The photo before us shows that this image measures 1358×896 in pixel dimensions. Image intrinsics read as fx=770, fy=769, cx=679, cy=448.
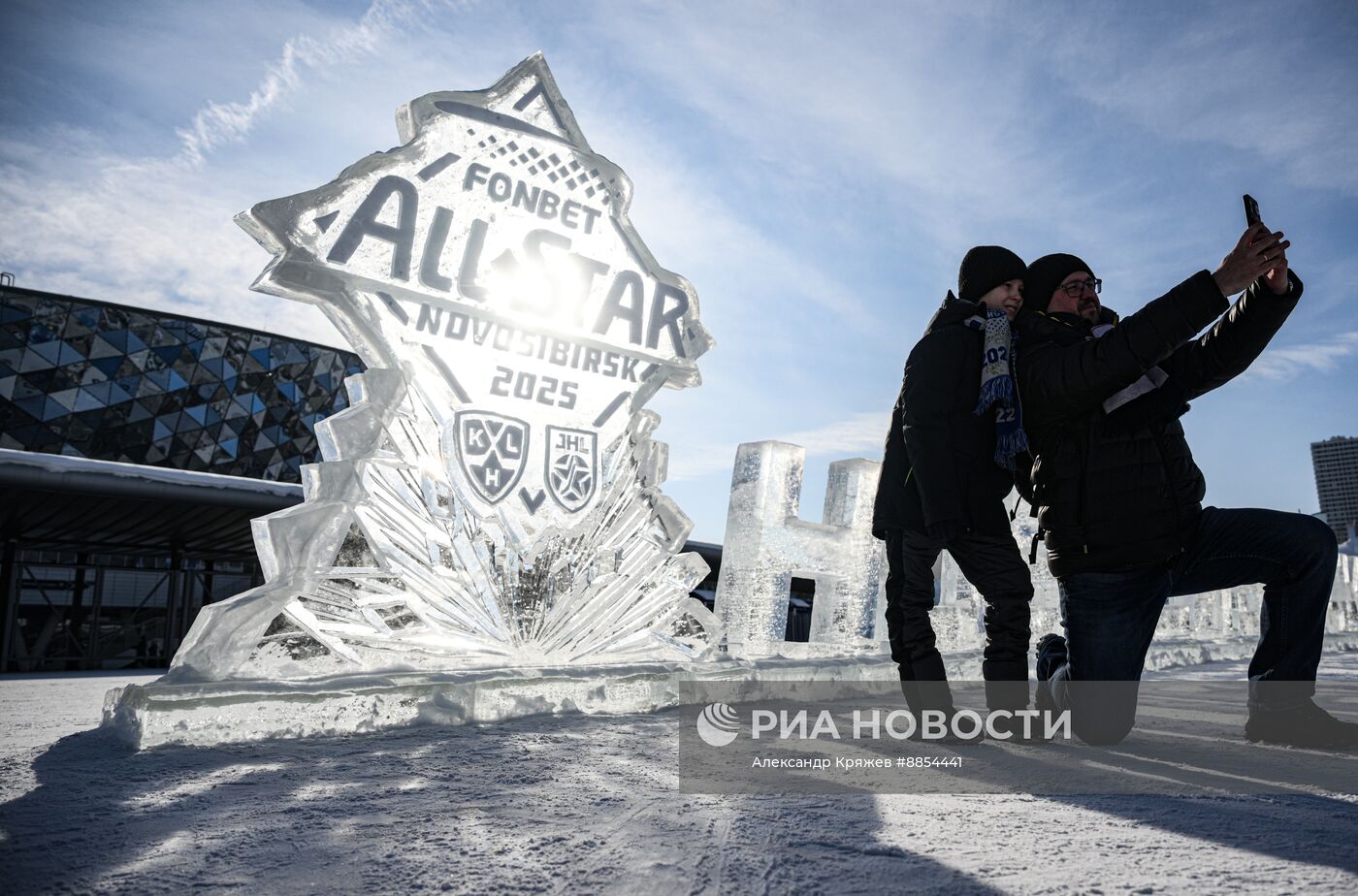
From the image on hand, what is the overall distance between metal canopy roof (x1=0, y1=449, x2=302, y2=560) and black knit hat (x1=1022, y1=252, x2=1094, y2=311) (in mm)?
7707

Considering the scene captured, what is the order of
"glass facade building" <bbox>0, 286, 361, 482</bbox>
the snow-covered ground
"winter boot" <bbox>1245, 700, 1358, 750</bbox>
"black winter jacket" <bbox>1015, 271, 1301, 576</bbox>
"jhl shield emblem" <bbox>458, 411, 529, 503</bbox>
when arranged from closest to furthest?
the snow-covered ground
"winter boot" <bbox>1245, 700, 1358, 750</bbox>
"black winter jacket" <bbox>1015, 271, 1301, 576</bbox>
"jhl shield emblem" <bbox>458, 411, 529, 503</bbox>
"glass facade building" <bbox>0, 286, 361, 482</bbox>

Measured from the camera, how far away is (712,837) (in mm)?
1321

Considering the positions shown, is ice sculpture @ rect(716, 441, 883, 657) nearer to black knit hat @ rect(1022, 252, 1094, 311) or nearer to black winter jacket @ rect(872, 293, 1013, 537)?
black winter jacket @ rect(872, 293, 1013, 537)

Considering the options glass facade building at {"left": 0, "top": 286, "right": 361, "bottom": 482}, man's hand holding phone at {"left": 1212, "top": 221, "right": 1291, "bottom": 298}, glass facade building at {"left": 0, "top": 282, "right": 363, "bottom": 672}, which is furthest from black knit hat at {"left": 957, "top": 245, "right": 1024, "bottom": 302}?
glass facade building at {"left": 0, "top": 286, "right": 361, "bottom": 482}

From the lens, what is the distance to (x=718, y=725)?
102 inches

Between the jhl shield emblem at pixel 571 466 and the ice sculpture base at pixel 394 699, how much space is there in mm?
716

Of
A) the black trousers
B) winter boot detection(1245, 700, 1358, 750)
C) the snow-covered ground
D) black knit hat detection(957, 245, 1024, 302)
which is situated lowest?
the snow-covered ground

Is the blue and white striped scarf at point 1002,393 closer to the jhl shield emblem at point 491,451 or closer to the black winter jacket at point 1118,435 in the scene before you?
the black winter jacket at point 1118,435

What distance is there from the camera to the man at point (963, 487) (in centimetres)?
233

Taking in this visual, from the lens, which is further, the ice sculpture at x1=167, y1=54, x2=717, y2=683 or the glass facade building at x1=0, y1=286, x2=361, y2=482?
the glass facade building at x1=0, y1=286, x2=361, y2=482

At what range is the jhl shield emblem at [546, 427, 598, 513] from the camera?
10.7 ft

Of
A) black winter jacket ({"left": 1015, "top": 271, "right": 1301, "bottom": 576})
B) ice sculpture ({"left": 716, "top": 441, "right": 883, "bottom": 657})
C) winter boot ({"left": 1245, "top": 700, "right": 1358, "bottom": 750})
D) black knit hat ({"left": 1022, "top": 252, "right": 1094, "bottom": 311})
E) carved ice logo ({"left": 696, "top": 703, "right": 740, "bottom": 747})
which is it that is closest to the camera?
winter boot ({"left": 1245, "top": 700, "right": 1358, "bottom": 750})

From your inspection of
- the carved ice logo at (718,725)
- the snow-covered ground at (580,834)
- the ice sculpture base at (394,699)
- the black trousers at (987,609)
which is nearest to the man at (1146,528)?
the black trousers at (987,609)

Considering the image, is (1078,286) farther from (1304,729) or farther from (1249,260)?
(1304,729)
